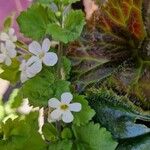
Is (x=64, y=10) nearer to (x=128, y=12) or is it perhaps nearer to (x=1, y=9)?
(x=128, y=12)

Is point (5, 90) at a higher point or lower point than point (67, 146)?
lower

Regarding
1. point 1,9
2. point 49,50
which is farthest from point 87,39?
point 1,9

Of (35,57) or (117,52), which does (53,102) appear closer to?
(35,57)

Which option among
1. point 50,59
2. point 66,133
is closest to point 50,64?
point 50,59

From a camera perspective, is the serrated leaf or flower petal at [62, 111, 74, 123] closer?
flower petal at [62, 111, 74, 123]

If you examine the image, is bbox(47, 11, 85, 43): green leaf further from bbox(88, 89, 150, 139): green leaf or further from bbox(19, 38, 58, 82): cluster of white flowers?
bbox(88, 89, 150, 139): green leaf

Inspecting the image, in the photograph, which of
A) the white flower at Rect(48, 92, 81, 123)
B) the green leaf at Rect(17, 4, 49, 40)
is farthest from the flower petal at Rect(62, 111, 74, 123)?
the green leaf at Rect(17, 4, 49, 40)
